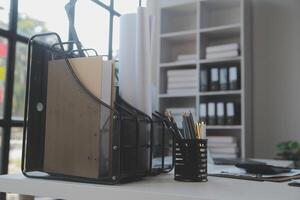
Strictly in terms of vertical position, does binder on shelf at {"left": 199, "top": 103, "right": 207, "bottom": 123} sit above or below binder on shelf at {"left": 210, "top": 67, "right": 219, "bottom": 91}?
below

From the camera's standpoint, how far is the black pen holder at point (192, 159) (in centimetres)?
81

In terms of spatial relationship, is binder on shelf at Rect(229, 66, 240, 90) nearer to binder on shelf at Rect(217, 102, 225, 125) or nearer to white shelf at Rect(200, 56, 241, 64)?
white shelf at Rect(200, 56, 241, 64)

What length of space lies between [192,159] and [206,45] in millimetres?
2780

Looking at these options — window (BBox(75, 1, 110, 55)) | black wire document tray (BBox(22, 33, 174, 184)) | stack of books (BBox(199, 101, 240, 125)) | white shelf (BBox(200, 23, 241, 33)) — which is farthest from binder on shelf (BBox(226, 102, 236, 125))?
black wire document tray (BBox(22, 33, 174, 184))

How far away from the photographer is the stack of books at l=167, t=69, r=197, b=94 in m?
3.31

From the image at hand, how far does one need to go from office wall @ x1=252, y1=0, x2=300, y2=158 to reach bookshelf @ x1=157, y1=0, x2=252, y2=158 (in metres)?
0.14

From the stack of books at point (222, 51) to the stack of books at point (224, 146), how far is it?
766mm

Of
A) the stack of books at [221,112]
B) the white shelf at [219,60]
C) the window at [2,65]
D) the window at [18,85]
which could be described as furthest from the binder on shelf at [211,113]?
the window at [2,65]

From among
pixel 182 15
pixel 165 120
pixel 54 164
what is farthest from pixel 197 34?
pixel 54 164

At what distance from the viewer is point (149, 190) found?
2.19 feet

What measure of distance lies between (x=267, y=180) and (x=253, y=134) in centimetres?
246

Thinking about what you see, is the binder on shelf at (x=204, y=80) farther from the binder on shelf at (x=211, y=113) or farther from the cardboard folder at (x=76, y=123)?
the cardboard folder at (x=76, y=123)

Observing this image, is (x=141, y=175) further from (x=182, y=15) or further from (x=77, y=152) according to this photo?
(x=182, y=15)

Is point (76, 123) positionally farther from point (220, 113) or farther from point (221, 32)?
point (221, 32)
